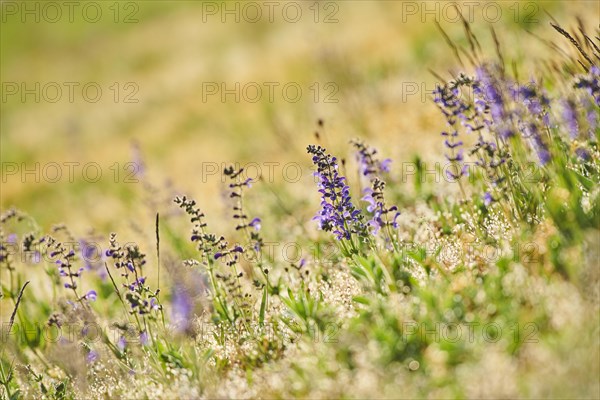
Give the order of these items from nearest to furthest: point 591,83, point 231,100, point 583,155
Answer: point 591,83
point 583,155
point 231,100

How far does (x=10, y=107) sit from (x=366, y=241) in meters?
36.3

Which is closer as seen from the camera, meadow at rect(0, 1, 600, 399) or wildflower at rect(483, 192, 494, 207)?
meadow at rect(0, 1, 600, 399)

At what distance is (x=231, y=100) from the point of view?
17625 millimetres

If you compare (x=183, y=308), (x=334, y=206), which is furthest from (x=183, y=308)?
(x=334, y=206)

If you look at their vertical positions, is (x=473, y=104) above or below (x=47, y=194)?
below

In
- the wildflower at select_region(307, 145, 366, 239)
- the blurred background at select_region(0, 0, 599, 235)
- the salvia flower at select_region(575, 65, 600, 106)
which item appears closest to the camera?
the salvia flower at select_region(575, 65, 600, 106)

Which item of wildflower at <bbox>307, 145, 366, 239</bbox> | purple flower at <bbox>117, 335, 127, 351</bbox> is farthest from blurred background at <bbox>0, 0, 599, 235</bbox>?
purple flower at <bbox>117, 335, 127, 351</bbox>

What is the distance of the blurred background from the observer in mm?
9406

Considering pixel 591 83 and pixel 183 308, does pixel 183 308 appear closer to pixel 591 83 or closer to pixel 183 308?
pixel 183 308

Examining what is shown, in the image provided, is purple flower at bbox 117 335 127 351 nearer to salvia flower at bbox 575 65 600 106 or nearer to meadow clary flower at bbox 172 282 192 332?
meadow clary flower at bbox 172 282 192 332

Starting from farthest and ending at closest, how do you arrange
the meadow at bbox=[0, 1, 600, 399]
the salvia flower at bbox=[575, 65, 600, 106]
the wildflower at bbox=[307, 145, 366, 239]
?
1. the wildflower at bbox=[307, 145, 366, 239]
2. the salvia flower at bbox=[575, 65, 600, 106]
3. the meadow at bbox=[0, 1, 600, 399]

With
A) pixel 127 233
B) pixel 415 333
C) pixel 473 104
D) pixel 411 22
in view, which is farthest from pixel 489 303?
pixel 411 22

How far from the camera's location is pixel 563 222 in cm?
347

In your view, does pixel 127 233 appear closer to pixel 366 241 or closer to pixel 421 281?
pixel 366 241
